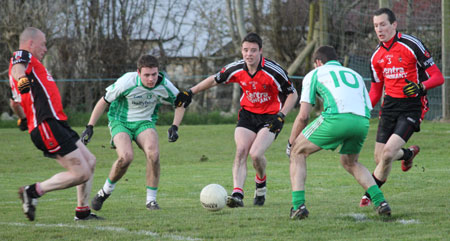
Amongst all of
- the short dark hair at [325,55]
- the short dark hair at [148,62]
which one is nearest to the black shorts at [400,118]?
the short dark hair at [325,55]

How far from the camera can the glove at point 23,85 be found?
5.38 meters

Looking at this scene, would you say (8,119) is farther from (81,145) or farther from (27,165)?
(81,145)

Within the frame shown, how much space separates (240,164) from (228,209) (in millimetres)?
688

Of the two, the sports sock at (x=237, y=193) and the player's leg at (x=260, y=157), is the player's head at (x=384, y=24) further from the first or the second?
the sports sock at (x=237, y=193)

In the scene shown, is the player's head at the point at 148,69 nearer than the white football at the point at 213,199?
No

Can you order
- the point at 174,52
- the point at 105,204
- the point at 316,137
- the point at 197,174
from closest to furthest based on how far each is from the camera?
the point at 316,137 → the point at 105,204 → the point at 197,174 → the point at 174,52

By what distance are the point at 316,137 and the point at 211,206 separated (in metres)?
1.51

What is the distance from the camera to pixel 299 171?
615 centimetres

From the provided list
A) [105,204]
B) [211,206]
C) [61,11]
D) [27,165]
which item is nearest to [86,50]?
[61,11]

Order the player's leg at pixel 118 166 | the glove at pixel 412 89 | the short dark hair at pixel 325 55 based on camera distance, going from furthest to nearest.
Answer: the player's leg at pixel 118 166 < the glove at pixel 412 89 < the short dark hair at pixel 325 55

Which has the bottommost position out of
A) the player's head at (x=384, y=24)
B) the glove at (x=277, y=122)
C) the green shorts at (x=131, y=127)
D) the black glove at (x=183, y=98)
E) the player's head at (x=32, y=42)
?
the green shorts at (x=131, y=127)

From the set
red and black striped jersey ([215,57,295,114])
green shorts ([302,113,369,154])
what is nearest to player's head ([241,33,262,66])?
red and black striped jersey ([215,57,295,114])

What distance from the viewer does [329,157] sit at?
14.0 metres

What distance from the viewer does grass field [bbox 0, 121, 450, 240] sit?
548 cm
